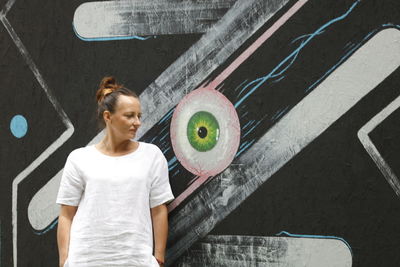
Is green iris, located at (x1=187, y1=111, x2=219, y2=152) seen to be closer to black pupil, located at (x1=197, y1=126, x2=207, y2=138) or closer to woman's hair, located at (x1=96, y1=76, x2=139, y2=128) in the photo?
black pupil, located at (x1=197, y1=126, x2=207, y2=138)

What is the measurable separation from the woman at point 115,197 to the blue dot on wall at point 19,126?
0.50 m

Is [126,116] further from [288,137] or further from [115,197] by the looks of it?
Answer: [288,137]

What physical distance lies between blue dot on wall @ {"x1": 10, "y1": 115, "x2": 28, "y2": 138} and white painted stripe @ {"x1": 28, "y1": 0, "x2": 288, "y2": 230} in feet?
1.23

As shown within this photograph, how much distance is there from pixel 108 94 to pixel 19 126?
684 millimetres

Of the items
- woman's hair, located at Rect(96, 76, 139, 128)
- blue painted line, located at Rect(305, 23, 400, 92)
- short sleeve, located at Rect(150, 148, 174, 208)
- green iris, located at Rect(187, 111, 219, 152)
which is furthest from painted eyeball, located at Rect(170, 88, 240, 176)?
blue painted line, located at Rect(305, 23, 400, 92)

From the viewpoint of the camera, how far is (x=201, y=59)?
105 inches

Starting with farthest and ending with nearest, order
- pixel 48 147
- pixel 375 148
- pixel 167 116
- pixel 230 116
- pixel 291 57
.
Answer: pixel 48 147 → pixel 167 116 → pixel 230 116 → pixel 291 57 → pixel 375 148

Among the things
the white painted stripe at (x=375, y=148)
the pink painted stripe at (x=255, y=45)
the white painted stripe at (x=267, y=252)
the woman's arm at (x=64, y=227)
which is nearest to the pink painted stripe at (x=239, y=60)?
the pink painted stripe at (x=255, y=45)

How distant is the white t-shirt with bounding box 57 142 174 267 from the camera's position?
8.06 feet

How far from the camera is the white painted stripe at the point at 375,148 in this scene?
236 centimetres

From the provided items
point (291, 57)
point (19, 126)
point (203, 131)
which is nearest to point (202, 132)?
point (203, 131)

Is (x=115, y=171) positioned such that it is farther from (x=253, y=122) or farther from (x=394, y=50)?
(x=394, y=50)

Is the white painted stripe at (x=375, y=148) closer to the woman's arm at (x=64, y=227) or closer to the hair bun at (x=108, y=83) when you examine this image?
the hair bun at (x=108, y=83)

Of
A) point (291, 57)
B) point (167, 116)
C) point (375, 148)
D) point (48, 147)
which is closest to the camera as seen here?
point (375, 148)
